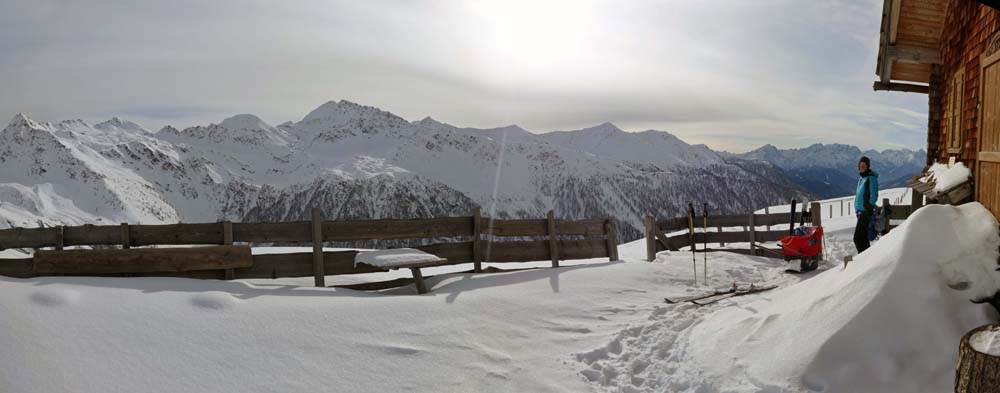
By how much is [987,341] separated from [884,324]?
1.05 metres

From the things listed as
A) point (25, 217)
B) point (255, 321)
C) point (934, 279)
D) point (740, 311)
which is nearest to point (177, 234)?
point (255, 321)

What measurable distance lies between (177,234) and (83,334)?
4.05 meters

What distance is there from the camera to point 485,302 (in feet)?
24.8

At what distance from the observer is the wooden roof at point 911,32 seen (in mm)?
10234

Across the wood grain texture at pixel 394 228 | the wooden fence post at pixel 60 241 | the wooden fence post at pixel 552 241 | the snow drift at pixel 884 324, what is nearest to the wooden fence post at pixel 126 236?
the wooden fence post at pixel 60 241

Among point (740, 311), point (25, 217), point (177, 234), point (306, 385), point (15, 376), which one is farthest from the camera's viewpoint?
point (25, 217)

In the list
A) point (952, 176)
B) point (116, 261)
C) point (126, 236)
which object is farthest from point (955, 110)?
point (126, 236)

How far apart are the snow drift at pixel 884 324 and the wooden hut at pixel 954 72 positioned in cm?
149

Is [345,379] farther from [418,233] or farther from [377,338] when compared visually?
[418,233]

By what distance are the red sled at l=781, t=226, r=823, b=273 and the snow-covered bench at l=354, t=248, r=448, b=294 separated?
26.0 feet

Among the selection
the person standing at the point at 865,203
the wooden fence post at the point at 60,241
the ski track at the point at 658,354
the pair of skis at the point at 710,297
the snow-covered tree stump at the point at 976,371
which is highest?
the person standing at the point at 865,203

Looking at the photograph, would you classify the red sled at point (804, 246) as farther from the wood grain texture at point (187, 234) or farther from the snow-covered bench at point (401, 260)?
the wood grain texture at point (187, 234)

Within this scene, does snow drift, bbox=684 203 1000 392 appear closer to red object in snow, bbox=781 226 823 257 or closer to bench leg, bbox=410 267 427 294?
bench leg, bbox=410 267 427 294

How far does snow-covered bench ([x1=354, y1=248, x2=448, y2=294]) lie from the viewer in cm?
797
